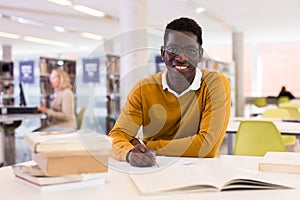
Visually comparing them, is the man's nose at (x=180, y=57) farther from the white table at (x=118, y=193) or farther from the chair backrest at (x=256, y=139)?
the chair backrest at (x=256, y=139)

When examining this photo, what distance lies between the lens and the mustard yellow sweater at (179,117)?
5.37 ft

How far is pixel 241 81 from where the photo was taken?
1100 cm

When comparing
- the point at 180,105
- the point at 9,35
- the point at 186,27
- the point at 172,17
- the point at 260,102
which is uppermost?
the point at 9,35

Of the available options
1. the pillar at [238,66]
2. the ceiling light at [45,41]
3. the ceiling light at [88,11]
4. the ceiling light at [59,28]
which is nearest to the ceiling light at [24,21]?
the ceiling light at [59,28]

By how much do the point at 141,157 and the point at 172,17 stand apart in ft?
12.9

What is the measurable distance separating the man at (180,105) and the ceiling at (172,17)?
3.18m

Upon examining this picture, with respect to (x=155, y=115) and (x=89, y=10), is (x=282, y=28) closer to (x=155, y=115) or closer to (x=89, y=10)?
(x=89, y=10)

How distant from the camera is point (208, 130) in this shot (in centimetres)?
167

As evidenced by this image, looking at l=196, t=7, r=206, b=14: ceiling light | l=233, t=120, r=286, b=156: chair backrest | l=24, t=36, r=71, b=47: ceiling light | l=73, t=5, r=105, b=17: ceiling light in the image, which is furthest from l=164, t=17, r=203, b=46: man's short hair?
l=24, t=36, r=71, b=47: ceiling light

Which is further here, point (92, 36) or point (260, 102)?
point (92, 36)

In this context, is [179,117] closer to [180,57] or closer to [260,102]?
[180,57]

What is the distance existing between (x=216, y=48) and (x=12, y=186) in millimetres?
13892

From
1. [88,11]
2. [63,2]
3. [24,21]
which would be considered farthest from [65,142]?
[24,21]

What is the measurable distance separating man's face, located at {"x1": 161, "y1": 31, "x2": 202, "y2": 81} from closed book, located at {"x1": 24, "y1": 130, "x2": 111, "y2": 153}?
643 mm
